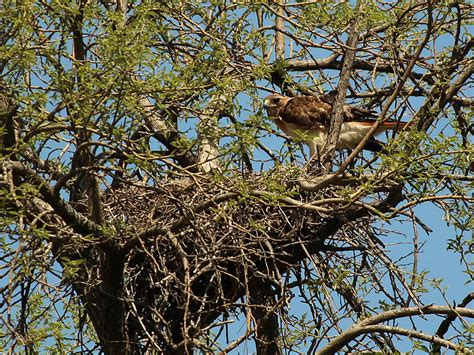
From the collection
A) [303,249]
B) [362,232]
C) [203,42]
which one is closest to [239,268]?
[303,249]

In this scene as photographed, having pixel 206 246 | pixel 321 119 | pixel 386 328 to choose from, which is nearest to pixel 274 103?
pixel 321 119

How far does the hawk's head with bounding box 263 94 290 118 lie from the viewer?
32.0 feet

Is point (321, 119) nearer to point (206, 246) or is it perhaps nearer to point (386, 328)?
point (206, 246)

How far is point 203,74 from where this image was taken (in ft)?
20.9

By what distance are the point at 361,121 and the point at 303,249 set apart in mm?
2304

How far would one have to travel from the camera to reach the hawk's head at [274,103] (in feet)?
32.0

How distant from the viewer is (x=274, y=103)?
9.87 metres

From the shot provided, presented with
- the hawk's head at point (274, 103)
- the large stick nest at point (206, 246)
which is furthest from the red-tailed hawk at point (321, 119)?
the large stick nest at point (206, 246)

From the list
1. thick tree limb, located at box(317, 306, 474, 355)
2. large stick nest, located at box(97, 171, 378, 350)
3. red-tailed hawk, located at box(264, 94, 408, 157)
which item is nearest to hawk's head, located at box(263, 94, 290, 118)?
red-tailed hawk, located at box(264, 94, 408, 157)

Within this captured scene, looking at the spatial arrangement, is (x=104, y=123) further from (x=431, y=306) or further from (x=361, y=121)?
(x=361, y=121)

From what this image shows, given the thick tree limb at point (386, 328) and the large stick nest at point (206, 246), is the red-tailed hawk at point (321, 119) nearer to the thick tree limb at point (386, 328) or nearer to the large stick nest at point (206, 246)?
the large stick nest at point (206, 246)

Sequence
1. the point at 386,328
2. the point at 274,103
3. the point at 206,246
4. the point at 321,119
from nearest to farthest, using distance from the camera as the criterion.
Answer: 1. the point at 386,328
2. the point at 206,246
3. the point at 321,119
4. the point at 274,103

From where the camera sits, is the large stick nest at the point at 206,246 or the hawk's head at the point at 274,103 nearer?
the large stick nest at the point at 206,246

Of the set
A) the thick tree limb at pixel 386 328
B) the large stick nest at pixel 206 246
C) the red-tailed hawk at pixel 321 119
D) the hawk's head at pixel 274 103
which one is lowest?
the thick tree limb at pixel 386 328
